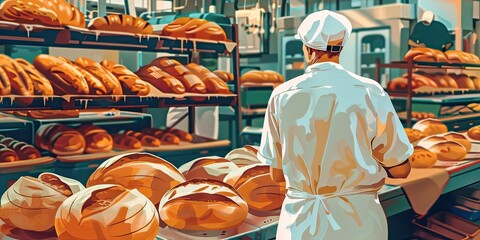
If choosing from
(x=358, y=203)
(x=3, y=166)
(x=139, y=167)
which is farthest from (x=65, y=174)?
(x=358, y=203)

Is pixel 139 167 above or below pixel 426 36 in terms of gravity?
below

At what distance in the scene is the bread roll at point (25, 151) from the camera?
7.52 ft

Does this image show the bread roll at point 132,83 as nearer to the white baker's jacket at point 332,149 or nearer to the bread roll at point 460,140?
the white baker's jacket at point 332,149

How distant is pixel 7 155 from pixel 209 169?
3.76 ft

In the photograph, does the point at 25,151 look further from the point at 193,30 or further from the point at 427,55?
the point at 427,55

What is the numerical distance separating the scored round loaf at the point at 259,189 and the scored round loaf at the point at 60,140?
126 cm

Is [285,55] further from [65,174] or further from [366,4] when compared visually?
[65,174]

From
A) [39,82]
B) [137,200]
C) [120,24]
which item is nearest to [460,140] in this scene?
[120,24]

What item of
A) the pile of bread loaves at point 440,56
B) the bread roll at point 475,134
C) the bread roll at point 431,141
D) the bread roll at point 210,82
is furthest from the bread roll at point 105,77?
the bread roll at point 475,134

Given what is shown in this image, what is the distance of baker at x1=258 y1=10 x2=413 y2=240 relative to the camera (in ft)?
3.90

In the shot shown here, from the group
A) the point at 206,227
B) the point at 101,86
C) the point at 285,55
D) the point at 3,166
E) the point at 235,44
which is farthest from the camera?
the point at 285,55

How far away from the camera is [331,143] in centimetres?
120

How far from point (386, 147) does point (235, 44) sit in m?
1.77

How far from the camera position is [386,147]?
124 centimetres
